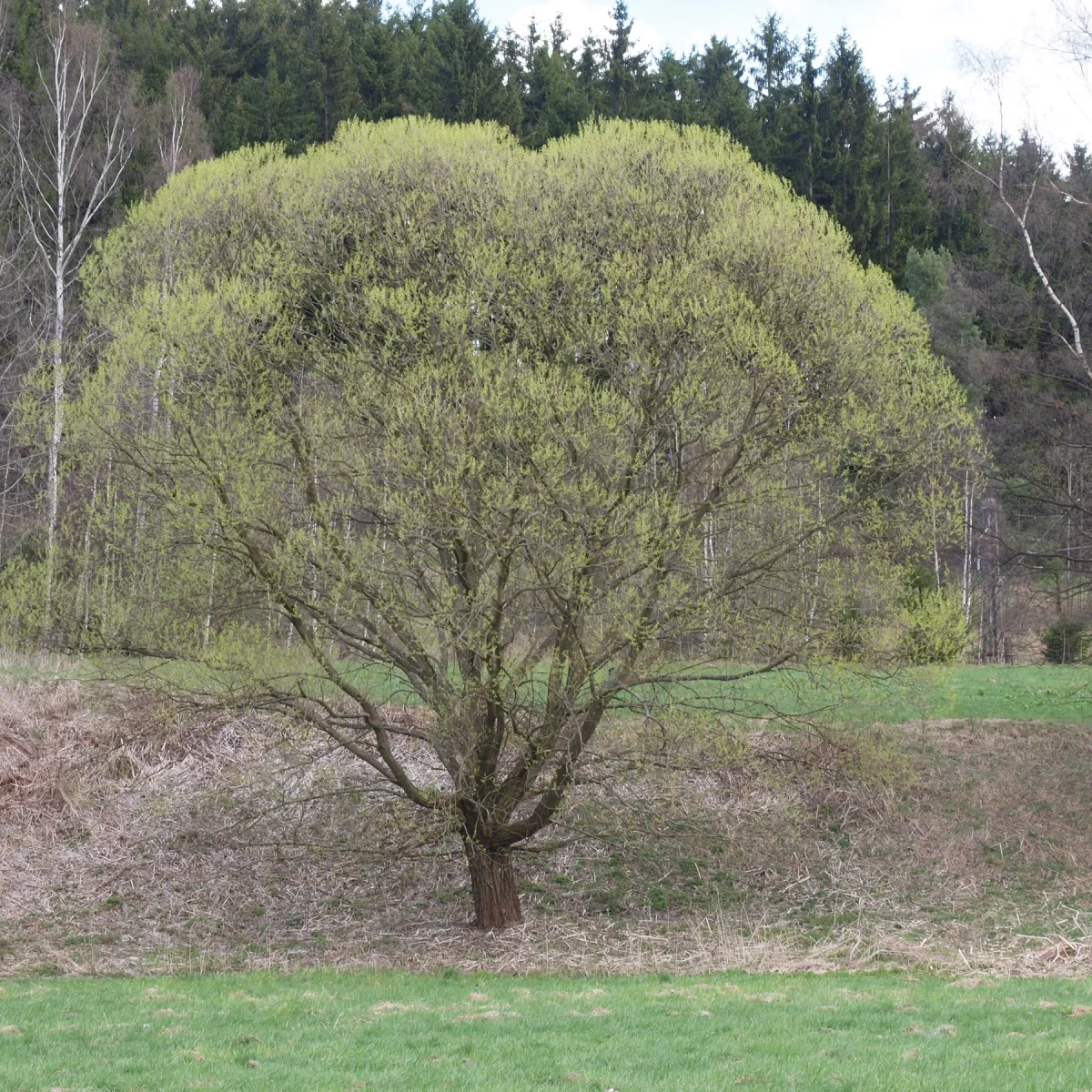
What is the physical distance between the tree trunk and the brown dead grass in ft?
0.88

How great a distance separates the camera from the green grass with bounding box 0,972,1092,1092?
630 centimetres

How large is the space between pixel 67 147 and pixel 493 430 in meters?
21.2

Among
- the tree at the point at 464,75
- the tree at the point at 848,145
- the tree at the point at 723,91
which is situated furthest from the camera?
the tree at the point at 723,91

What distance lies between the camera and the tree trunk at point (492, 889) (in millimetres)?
12648

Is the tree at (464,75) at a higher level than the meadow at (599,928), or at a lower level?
higher

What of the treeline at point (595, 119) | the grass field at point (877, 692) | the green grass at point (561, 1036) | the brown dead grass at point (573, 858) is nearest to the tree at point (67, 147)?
the treeline at point (595, 119)

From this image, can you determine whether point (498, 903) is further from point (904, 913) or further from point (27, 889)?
point (27, 889)

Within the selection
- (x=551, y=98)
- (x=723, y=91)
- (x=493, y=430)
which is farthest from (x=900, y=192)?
(x=493, y=430)

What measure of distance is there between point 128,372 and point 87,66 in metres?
18.5

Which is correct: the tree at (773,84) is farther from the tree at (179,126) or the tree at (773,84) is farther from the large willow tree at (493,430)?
the large willow tree at (493,430)

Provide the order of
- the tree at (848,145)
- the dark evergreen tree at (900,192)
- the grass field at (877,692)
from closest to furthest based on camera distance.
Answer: the grass field at (877,692) → the dark evergreen tree at (900,192) → the tree at (848,145)

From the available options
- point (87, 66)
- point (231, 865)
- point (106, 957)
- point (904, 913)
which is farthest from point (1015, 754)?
point (87, 66)

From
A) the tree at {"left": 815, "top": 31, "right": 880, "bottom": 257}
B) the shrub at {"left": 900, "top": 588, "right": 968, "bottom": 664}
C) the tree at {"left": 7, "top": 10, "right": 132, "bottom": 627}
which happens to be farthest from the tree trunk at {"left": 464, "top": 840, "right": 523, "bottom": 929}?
the tree at {"left": 815, "top": 31, "right": 880, "bottom": 257}

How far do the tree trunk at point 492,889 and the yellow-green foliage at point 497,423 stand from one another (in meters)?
1.14
